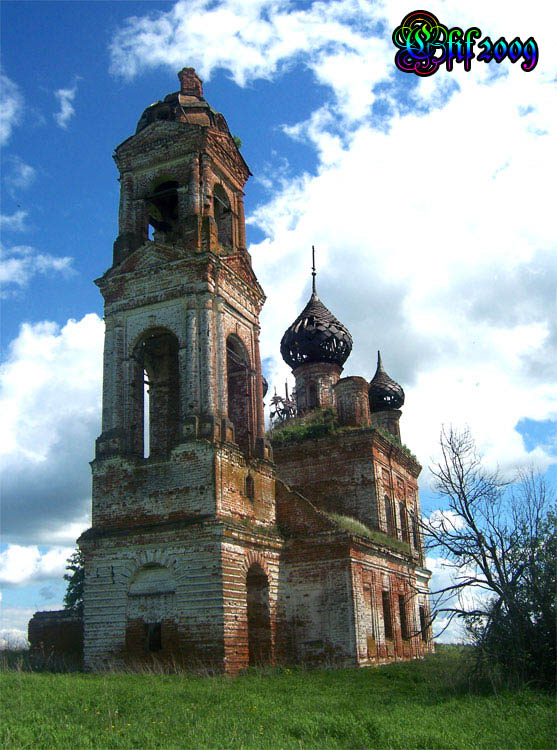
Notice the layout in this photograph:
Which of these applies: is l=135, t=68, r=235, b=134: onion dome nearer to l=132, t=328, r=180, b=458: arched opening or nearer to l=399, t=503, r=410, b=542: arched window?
l=132, t=328, r=180, b=458: arched opening

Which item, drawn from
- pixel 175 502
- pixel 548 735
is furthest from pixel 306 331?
pixel 548 735

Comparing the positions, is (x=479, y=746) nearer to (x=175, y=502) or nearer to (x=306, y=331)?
(x=175, y=502)

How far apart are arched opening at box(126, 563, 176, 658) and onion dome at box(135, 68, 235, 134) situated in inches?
465

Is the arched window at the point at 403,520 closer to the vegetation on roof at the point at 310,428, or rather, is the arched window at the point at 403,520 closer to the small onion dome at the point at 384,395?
the vegetation on roof at the point at 310,428

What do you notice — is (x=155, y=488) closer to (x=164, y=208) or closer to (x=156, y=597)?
(x=156, y=597)

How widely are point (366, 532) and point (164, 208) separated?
10864mm

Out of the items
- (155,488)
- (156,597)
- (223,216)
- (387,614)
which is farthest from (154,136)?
(387,614)

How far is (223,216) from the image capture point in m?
21.0

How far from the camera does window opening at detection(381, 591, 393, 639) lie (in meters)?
19.7

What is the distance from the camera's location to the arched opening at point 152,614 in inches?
611

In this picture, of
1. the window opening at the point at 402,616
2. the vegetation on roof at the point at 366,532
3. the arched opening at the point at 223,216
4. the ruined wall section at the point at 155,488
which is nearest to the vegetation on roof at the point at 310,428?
the vegetation on roof at the point at 366,532

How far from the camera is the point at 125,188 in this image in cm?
2008

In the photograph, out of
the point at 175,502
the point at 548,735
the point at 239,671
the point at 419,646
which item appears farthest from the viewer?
the point at 419,646

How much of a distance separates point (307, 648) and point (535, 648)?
18.9ft
